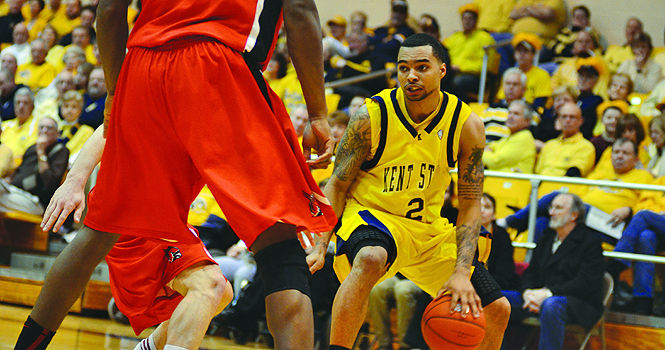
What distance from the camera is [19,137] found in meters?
9.76

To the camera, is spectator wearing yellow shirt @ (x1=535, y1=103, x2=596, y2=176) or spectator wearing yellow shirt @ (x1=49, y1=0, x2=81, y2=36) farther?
spectator wearing yellow shirt @ (x1=49, y1=0, x2=81, y2=36)

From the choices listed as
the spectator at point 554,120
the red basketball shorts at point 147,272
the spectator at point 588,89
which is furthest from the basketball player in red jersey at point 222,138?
the spectator at point 588,89

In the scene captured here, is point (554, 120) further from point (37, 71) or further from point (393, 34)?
point (37, 71)

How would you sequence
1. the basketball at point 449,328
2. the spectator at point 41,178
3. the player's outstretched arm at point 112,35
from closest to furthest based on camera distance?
the player's outstretched arm at point 112,35 → the basketball at point 449,328 → the spectator at point 41,178

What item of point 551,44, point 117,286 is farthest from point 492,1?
point 117,286

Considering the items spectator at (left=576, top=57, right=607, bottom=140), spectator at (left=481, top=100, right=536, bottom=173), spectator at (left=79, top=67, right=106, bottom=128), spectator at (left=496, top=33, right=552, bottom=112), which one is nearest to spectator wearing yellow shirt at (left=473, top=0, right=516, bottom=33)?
spectator at (left=496, top=33, right=552, bottom=112)

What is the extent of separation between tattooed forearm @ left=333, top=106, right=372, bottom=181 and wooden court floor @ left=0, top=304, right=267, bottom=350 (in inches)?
81.6

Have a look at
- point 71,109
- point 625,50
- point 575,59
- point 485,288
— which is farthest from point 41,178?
point 625,50

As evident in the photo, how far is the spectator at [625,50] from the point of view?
9539 millimetres

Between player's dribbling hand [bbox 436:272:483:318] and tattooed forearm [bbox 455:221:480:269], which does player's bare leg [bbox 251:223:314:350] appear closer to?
player's dribbling hand [bbox 436:272:483:318]

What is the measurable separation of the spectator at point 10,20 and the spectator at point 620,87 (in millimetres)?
10212

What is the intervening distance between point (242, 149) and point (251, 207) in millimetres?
178

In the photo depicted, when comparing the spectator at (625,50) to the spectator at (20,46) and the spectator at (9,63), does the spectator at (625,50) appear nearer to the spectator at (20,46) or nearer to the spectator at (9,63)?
the spectator at (9,63)

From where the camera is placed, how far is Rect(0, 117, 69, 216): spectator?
7.84 m
